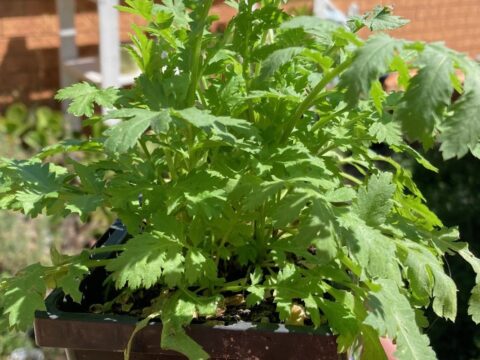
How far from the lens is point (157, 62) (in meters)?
0.99

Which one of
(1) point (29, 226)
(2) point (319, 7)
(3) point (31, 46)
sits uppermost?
(2) point (319, 7)

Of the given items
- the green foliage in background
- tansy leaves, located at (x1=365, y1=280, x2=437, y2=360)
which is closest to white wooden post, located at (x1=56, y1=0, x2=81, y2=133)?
the green foliage in background

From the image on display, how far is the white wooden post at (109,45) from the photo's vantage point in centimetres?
370

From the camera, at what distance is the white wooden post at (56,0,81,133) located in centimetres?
402

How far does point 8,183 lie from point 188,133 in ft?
0.79

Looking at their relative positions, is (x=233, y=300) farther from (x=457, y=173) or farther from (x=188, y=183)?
(x=457, y=173)

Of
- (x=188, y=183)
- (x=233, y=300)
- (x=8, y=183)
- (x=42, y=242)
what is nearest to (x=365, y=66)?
(x=188, y=183)

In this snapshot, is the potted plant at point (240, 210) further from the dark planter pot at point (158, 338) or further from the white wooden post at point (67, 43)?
the white wooden post at point (67, 43)

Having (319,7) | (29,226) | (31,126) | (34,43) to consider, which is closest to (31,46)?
(34,43)

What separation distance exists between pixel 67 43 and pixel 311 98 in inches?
137

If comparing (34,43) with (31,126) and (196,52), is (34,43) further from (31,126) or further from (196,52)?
(196,52)

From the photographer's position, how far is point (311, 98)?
881 mm

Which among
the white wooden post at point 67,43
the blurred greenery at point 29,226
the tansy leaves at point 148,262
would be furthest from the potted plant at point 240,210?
the white wooden post at point 67,43

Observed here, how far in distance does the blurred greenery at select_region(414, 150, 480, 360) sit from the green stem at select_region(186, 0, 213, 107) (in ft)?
5.91
